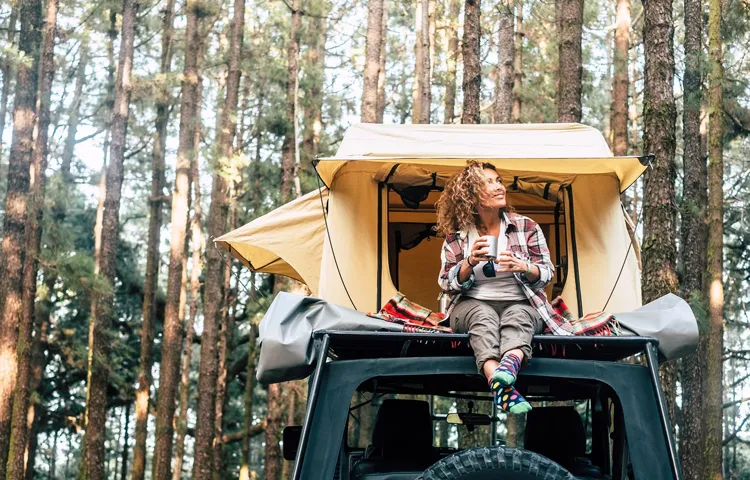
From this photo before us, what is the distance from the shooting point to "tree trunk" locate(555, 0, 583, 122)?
43.5 ft

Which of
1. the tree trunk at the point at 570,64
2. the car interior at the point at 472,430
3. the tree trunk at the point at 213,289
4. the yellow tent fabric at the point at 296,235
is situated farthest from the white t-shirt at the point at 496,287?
the tree trunk at the point at 213,289

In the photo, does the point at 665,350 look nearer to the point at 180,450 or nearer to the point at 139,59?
the point at 180,450

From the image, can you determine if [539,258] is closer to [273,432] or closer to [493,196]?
[493,196]

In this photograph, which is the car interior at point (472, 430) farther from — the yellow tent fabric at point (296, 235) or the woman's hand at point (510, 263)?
the yellow tent fabric at point (296, 235)

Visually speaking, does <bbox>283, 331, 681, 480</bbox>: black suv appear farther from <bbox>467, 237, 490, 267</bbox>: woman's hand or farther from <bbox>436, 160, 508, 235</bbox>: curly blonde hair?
<bbox>436, 160, 508, 235</bbox>: curly blonde hair

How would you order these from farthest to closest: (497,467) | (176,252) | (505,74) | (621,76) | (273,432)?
(176,252) → (621,76) → (273,432) → (505,74) → (497,467)

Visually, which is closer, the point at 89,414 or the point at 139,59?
the point at 89,414

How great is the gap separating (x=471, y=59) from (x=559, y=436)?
8666mm

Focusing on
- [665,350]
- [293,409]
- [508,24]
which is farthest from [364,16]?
[665,350]

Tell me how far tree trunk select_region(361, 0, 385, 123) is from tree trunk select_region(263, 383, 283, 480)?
20.1 feet

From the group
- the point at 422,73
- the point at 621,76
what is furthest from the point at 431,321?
the point at 621,76

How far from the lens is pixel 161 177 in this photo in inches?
1062

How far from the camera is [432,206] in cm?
780

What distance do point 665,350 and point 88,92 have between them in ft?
106
